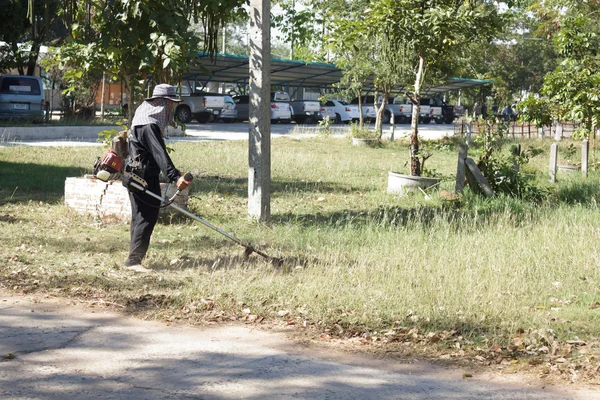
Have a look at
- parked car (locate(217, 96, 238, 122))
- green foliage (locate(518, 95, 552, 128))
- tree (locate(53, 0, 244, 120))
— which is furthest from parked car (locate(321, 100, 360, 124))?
tree (locate(53, 0, 244, 120))

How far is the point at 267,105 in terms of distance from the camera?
10789 mm

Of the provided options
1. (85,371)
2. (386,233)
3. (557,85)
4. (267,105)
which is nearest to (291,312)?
(85,371)

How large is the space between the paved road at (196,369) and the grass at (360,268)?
0.43m

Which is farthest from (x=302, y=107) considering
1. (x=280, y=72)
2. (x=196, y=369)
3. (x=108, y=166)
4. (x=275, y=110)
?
(x=196, y=369)

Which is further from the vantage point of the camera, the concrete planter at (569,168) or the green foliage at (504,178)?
the concrete planter at (569,168)

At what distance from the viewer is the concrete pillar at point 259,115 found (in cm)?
1062

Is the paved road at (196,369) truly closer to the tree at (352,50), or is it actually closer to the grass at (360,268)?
the grass at (360,268)

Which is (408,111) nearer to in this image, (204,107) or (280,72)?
(280,72)

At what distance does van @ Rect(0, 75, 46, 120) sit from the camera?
29.0m

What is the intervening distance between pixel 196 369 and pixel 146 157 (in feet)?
10.2

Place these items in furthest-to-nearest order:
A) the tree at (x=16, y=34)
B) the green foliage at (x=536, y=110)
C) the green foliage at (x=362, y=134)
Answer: the green foliage at (x=362, y=134) → the tree at (x=16, y=34) → the green foliage at (x=536, y=110)

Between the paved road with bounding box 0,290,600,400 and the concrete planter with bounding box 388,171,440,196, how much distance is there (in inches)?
315

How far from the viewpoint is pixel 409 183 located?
1403 cm

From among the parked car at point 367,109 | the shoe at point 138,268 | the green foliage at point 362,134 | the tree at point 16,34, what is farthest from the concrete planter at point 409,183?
the parked car at point 367,109
